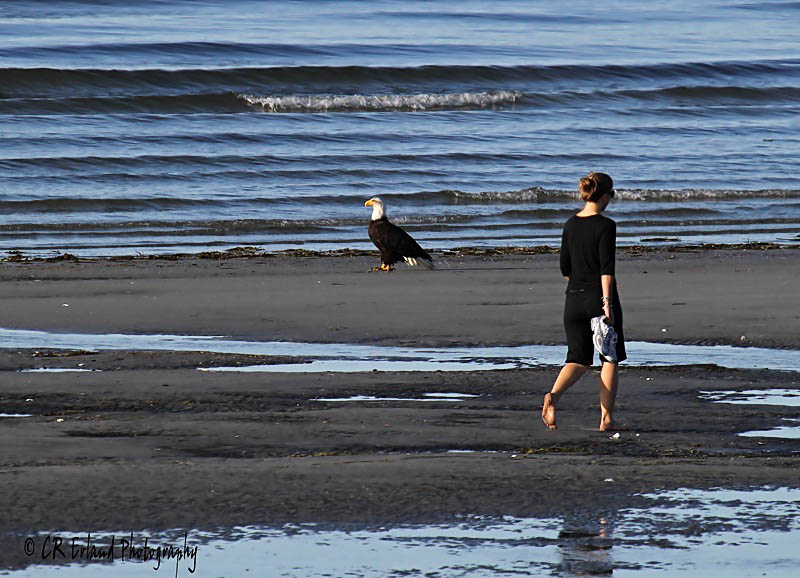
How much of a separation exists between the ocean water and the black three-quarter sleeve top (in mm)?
10422

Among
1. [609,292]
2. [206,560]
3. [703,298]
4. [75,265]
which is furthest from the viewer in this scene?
[75,265]

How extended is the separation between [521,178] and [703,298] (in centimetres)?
1394

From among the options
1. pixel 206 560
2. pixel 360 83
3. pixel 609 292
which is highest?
pixel 360 83

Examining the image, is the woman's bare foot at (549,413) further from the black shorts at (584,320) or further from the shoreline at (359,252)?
the shoreline at (359,252)

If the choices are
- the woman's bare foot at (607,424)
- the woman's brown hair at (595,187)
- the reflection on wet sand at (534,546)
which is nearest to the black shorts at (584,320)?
the woman's bare foot at (607,424)

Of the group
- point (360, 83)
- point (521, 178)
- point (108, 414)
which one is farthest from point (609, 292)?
point (360, 83)

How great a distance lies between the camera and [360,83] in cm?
3750

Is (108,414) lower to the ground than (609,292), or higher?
lower

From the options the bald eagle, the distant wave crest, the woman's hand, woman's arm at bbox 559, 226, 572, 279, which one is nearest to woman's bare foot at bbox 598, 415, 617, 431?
the woman's hand

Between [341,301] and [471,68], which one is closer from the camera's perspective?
[341,301]

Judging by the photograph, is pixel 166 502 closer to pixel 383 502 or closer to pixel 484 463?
pixel 383 502

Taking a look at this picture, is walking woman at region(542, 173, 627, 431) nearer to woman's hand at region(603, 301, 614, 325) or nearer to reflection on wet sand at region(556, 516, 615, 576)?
woman's hand at region(603, 301, 614, 325)

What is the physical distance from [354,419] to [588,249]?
56.6 inches

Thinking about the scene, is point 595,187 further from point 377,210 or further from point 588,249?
point 377,210
